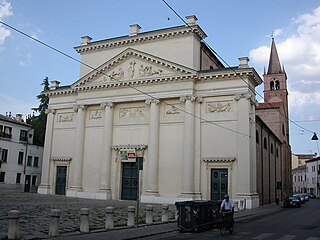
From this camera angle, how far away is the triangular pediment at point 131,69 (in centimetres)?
3247

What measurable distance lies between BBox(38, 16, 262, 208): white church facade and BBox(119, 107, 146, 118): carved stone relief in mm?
99

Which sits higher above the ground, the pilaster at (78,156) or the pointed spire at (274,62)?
the pointed spire at (274,62)

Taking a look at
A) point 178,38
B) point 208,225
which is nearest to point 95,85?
point 178,38

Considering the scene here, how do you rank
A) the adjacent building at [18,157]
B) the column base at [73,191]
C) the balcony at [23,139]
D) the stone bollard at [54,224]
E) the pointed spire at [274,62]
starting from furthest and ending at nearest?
the pointed spire at [274,62]
the balcony at [23,139]
the adjacent building at [18,157]
the column base at [73,191]
the stone bollard at [54,224]

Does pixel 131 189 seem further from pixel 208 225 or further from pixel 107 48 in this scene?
pixel 208 225

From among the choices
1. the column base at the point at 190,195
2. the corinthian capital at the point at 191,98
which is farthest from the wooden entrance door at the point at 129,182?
the corinthian capital at the point at 191,98

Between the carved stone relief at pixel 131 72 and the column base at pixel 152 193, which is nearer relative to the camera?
the column base at pixel 152 193

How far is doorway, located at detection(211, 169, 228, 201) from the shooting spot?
1161 inches

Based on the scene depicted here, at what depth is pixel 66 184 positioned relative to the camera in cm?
3647

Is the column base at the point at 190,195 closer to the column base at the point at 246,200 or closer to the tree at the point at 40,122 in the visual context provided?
the column base at the point at 246,200

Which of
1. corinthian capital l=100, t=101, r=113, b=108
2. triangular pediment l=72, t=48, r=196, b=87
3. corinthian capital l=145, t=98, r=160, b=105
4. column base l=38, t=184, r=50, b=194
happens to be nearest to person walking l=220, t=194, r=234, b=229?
triangular pediment l=72, t=48, r=196, b=87

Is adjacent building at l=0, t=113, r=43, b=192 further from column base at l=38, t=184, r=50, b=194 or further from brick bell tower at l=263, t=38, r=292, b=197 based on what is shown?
brick bell tower at l=263, t=38, r=292, b=197

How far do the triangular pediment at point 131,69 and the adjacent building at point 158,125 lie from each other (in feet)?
0.31

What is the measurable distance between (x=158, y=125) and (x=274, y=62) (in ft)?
168
